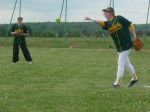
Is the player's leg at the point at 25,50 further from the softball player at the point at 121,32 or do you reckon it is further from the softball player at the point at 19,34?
the softball player at the point at 121,32

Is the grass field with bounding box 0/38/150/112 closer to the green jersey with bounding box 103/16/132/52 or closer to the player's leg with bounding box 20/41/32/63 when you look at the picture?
the green jersey with bounding box 103/16/132/52

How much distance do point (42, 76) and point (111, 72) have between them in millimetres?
2968

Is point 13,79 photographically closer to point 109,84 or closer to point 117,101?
→ point 109,84

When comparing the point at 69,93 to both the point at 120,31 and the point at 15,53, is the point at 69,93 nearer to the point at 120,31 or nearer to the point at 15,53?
the point at 120,31

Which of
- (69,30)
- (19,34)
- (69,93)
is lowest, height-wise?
(69,93)

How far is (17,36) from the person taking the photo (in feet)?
69.6

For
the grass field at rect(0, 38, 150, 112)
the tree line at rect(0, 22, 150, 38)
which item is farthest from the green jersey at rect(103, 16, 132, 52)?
the tree line at rect(0, 22, 150, 38)

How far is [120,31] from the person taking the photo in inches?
501

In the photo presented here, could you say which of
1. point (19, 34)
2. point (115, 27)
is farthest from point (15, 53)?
point (115, 27)

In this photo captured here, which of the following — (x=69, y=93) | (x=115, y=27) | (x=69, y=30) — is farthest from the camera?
(x=69, y=30)

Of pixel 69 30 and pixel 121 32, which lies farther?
pixel 69 30

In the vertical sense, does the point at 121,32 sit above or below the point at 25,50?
above

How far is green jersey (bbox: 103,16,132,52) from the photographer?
1267cm

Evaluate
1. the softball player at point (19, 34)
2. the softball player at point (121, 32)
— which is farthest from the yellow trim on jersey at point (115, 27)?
the softball player at point (19, 34)
